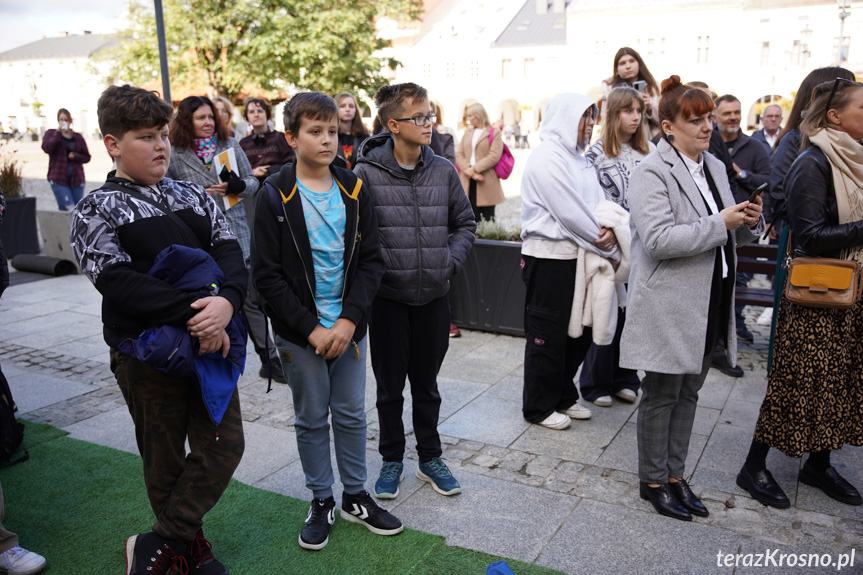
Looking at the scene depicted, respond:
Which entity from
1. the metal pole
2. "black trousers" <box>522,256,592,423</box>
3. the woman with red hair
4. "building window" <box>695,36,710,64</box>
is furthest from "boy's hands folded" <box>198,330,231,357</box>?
"building window" <box>695,36,710,64</box>

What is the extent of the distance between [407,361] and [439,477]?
647 millimetres

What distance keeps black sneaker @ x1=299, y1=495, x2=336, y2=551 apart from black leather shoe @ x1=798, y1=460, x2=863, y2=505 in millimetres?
2519

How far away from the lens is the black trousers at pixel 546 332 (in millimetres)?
4516

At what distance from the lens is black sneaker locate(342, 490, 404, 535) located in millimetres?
3362

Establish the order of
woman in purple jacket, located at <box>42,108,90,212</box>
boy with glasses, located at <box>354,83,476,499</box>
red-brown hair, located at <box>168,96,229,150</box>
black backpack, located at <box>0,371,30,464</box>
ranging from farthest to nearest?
woman in purple jacket, located at <box>42,108,90,212</box>, red-brown hair, located at <box>168,96,229,150</box>, black backpack, located at <box>0,371,30,464</box>, boy with glasses, located at <box>354,83,476,499</box>

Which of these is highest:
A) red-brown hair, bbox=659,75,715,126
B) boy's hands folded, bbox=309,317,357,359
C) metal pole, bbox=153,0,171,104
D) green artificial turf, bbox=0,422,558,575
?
metal pole, bbox=153,0,171,104

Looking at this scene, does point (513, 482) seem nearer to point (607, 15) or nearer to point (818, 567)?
point (818, 567)

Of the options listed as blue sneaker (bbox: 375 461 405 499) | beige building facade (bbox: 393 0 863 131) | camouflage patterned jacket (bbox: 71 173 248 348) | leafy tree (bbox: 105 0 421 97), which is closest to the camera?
camouflage patterned jacket (bbox: 71 173 248 348)

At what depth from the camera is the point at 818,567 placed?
307cm

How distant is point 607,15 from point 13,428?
62619mm

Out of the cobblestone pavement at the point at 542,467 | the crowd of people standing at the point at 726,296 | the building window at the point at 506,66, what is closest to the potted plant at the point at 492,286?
the cobblestone pavement at the point at 542,467

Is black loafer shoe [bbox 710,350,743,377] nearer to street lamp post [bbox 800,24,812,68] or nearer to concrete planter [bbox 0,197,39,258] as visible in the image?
concrete planter [bbox 0,197,39,258]

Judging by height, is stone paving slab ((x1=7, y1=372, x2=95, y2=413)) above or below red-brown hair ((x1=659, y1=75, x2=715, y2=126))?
below

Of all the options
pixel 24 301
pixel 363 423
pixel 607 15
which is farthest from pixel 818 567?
pixel 607 15
